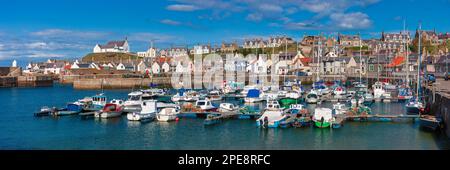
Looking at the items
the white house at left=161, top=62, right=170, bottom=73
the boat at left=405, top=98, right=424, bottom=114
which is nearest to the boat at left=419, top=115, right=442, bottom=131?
the boat at left=405, top=98, right=424, bottom=114

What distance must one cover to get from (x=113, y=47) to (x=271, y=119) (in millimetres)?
102004

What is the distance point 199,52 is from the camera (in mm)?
108000

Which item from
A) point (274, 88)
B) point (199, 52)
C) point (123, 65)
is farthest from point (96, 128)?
point (199, 52)

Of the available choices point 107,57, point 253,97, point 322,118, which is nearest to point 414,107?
point 322,118

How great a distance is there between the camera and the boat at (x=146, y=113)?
2670 centimetres

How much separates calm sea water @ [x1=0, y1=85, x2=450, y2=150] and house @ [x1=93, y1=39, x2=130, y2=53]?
94.8 meters

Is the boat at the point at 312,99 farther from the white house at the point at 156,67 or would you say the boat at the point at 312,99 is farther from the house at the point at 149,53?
the house at the point at 149,53

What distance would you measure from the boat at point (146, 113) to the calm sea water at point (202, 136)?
1.73 feet

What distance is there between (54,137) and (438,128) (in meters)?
17.9

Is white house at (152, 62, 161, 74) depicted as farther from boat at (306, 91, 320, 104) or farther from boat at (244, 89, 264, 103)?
boat at (306, 91, 320, 104)

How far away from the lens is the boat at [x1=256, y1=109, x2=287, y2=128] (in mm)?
23484

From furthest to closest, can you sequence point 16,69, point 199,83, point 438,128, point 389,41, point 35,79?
point 389,41 → point 16,69 → point 35,79 → point 199,83 → point 438,128

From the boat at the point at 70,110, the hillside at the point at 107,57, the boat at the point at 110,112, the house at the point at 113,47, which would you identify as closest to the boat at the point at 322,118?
the boat at the point at 110,112
